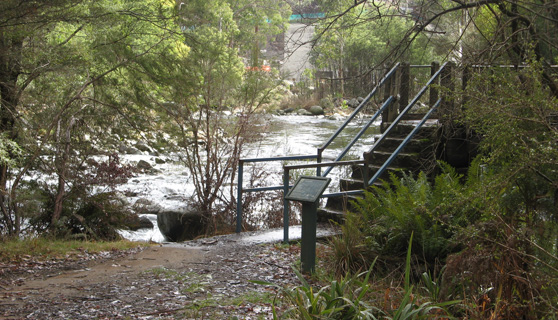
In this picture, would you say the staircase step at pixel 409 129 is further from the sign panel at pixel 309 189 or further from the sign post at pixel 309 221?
the sign post at pixel 309 221

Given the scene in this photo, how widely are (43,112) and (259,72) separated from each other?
4610 mm

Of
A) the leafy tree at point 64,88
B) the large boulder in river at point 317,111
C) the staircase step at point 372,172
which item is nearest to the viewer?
→ the leafy tree at point 64,88

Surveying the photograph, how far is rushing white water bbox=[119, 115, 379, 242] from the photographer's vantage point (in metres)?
13.5

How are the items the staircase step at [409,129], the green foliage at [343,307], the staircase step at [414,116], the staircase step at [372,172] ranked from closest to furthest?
the green foliage at [343,307]
the staircase step at [372,172]
the staircase step at [409,129]
the staircase step at [414,116]

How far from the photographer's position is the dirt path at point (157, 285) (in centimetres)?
474

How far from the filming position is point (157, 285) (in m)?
5.70

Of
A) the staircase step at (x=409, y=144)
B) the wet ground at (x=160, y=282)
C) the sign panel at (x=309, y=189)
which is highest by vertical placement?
the staircase step at (x=409, y=144)

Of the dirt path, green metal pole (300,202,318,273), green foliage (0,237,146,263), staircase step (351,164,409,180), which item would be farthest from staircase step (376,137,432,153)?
green foliage (0,237,146,263)

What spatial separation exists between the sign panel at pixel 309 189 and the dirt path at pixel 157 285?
0.91 meters

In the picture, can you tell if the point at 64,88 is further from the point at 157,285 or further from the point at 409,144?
the point at 409,144

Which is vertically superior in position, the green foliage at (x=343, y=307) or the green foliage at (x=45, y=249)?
the green foliage at (x=343, y=307)

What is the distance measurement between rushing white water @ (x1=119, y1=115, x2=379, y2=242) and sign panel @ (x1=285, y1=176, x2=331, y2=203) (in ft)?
9.53

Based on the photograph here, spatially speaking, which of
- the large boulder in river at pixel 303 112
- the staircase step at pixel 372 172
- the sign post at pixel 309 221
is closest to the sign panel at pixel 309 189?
the sign post at pixel 309 221

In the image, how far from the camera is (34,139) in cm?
909
